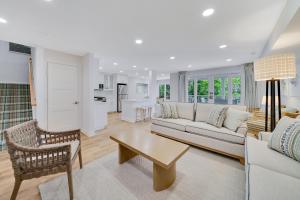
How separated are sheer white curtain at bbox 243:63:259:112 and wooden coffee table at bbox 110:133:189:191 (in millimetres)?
5284

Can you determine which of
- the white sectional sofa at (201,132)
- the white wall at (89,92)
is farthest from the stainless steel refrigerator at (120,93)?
the white sectional sofa at (201,132)

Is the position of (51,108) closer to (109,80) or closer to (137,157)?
(137,157)

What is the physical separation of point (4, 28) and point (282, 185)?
4.25 metres

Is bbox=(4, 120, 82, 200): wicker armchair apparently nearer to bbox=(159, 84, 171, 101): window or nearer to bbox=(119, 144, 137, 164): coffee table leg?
bbox=(119, 144, 137, 164): coffee table leg

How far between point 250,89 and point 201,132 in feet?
14.6

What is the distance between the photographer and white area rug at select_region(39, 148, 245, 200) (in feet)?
4.96

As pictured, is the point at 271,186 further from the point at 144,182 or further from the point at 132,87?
the point at 132,87

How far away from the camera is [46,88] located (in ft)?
10.8

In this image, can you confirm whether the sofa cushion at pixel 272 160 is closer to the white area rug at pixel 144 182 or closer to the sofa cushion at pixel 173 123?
the white area rug at pixel 144 182

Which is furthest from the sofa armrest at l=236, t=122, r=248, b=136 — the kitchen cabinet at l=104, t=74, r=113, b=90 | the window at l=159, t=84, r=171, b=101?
the window at l=159, t=84, r=171, b=101

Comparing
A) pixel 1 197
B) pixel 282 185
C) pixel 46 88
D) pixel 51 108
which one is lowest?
pixel 1 197

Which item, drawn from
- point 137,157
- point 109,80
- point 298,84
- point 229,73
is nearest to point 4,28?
point 137,157

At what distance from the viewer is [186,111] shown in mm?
3600

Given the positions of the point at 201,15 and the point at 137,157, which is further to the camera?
the point at 137,157
